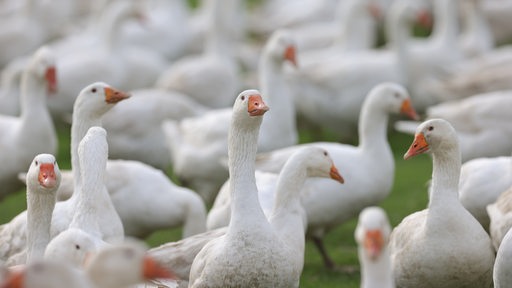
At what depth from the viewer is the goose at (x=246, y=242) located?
349 inches

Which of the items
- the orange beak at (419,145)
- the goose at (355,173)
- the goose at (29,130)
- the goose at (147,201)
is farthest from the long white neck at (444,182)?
the goose at (29,130)

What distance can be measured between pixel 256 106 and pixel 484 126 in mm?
5146

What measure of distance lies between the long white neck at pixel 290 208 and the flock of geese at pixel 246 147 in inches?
0.5

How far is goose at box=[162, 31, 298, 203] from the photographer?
44.4 ft

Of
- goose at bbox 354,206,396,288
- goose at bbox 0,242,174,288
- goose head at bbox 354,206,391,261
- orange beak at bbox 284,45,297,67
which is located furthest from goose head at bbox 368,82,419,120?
goose at bbox 0,242,174,288

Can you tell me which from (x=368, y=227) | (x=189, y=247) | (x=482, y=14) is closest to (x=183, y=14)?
(x=482, y=14)

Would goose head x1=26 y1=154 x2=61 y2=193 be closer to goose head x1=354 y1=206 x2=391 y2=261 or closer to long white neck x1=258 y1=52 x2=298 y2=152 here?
goose head x1=354 y1=206 x2=391 y2=261

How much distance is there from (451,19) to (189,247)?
9.99 m

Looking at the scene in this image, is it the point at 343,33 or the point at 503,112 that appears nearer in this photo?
the point at 503,112

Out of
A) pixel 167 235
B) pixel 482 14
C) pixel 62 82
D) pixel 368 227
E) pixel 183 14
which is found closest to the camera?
A: pixel 368 227

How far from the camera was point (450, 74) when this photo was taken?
57.8 ft

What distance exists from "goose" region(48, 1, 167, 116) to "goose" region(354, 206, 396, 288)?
1021 cm

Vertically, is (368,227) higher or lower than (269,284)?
higher

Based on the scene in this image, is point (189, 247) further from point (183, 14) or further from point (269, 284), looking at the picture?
point (183, 14)
